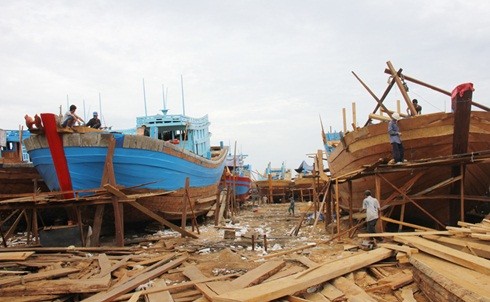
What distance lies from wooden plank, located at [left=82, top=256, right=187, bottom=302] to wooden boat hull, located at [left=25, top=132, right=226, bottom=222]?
9.32 ft

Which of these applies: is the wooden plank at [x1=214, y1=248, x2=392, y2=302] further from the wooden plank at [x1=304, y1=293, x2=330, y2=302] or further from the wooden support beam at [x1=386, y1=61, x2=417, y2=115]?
the wooden support beam at [x1=386, y1=61, x2=417, y2=115]

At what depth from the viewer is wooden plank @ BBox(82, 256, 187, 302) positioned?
217 inches

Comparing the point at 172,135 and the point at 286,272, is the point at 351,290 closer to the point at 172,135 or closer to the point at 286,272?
the point at 286,272

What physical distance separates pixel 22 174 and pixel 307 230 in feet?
33.4

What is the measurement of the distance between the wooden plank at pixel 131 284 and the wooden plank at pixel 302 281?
1.72m

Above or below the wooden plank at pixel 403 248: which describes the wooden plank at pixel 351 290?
below

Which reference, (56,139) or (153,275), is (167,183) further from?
(153,275)

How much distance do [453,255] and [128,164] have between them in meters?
8.38

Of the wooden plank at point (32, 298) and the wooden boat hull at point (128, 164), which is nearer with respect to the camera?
the wooden plank at point (32, 298)

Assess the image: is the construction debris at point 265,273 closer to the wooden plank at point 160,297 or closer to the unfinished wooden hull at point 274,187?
the wooden plank at point 160,297

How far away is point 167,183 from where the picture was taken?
1216 centimetres

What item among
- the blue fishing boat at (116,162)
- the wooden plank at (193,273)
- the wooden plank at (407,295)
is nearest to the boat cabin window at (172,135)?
the blue fishing boat at (116,162)

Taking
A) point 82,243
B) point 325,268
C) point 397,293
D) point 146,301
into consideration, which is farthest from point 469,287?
point 82,243

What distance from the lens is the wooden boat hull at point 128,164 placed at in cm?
1016
